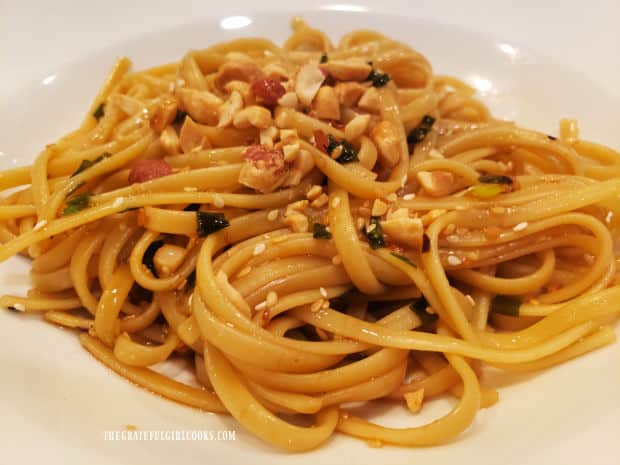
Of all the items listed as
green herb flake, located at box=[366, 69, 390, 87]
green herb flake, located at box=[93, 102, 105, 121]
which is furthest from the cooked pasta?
green herb flake, located at box=[93, 102, 105, 121]

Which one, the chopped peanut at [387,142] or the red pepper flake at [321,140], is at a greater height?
the red pepper flake at [321,140]

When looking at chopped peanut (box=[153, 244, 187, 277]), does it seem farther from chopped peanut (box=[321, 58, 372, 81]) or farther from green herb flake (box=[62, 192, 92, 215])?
chopped peanut (box=[321, 58, 372, 81])

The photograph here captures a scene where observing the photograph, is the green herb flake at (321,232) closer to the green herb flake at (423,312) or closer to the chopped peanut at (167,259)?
the green herb flake at (423,312)

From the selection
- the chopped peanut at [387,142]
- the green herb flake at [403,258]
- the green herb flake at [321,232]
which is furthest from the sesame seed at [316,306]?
the chopped peanut at [387,142]

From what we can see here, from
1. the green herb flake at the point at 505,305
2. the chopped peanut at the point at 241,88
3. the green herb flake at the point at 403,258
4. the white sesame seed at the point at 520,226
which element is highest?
the chopped peanut at the point at 241,88

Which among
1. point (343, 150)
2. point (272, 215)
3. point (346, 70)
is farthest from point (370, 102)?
point (272, 215)

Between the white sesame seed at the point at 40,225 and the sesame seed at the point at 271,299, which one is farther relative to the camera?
the white sesame seed at the point at 40,225
